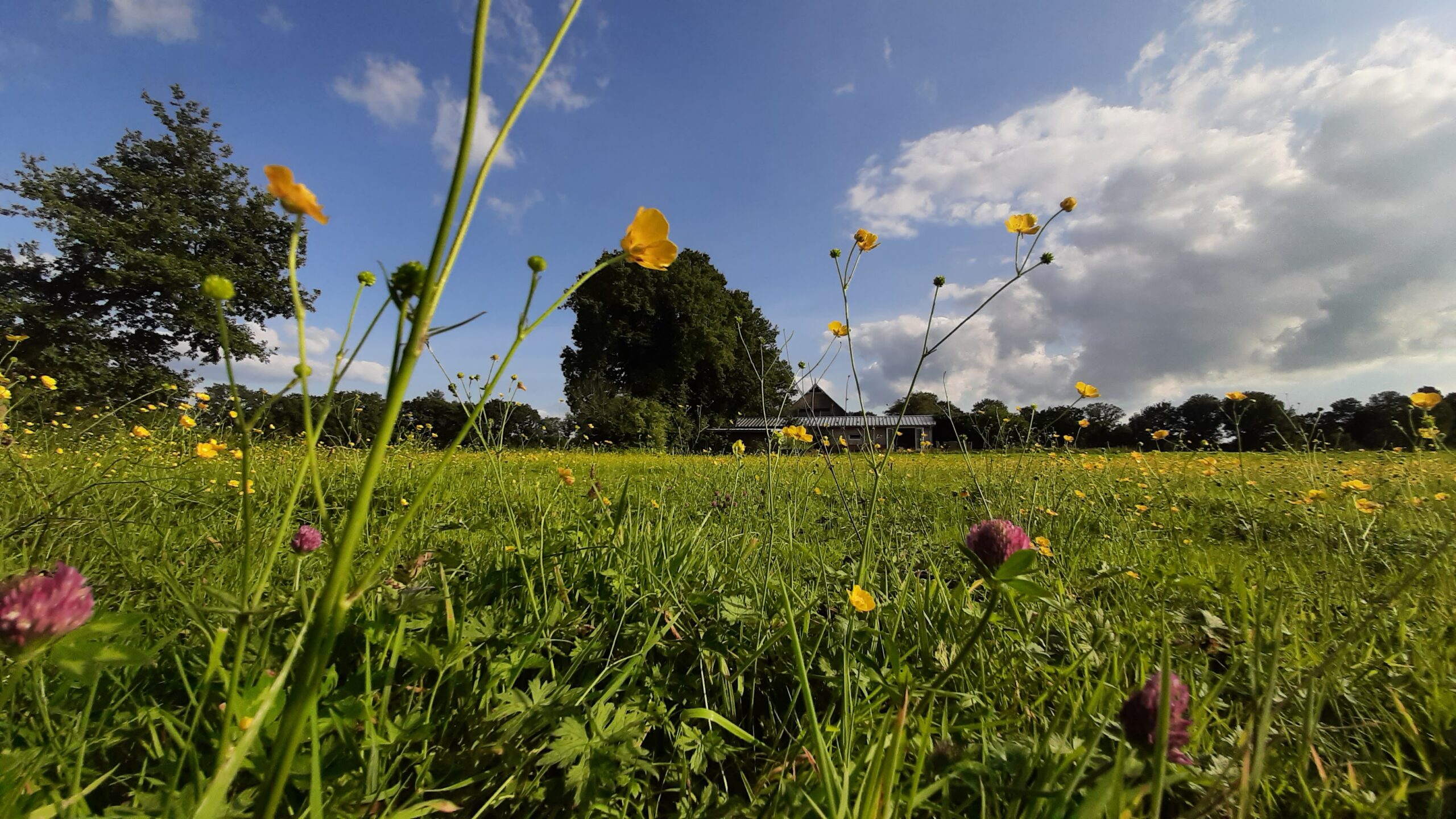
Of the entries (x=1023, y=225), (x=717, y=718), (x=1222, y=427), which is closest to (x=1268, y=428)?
(x=1222, y=427)

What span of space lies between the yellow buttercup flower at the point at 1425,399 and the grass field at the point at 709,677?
1247 millimetres

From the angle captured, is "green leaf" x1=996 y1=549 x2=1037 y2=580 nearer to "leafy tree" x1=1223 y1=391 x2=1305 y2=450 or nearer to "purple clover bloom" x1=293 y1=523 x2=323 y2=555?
"purple clover bloom" x1=293 y1=523 x2=323 y2=555

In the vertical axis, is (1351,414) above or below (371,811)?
above

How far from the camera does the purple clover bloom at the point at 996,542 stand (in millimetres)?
716

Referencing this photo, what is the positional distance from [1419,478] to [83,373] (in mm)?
24140

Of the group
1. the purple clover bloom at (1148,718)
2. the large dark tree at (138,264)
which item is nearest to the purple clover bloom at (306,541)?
the purple clover bloom at (1148,718)

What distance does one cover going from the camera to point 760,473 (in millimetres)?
3611

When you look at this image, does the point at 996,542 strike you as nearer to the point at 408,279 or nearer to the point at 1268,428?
the point at 408,279

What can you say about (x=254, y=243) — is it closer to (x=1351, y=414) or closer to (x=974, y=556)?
(x=974, y=556)

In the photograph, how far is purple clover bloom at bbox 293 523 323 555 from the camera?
840 millimetres

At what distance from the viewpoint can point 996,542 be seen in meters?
0.72

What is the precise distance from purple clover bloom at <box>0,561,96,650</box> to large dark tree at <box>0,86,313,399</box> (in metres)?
18.1

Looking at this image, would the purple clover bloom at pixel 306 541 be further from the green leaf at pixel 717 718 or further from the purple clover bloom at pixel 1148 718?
the purple clover bloom at pixel 1148 718

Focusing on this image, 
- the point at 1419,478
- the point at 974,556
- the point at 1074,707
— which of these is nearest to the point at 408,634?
the point at 974,556
